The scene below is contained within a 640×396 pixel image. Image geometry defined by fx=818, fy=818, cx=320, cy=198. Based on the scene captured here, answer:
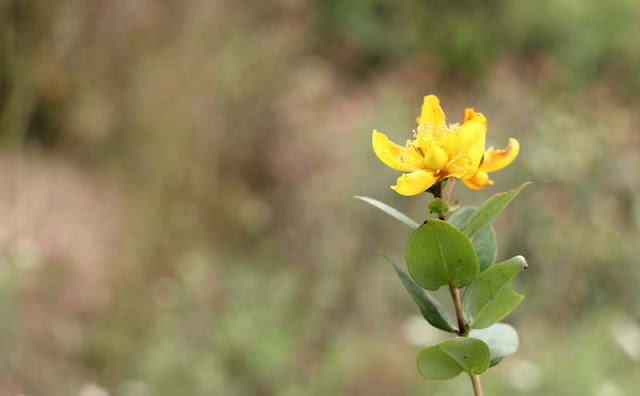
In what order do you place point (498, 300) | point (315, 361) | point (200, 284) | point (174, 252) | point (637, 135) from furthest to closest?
1. point (637, 135)
2. point (174, 252)
3. point (200, 284)
4. point (315, 361)
5. point (498, 300)

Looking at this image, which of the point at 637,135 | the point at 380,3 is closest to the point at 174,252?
the point at 637,135

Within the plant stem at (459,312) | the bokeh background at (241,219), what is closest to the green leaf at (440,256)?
the plant stem at (459,312)

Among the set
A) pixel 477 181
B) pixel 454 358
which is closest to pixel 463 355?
pixel 454 358

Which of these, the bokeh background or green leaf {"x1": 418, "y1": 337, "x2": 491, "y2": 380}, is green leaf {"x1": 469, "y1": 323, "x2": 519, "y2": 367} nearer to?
green leaf {"x1": 418, "y1": 337, "x2": 491, "y2": 380}

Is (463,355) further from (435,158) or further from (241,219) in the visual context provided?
(241,219)

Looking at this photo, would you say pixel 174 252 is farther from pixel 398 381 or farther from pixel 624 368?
pixel 624 368

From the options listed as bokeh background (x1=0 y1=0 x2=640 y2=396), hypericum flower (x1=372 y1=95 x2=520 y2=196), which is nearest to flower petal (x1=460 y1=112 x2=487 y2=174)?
hypericum flower (x1=372 y1=95 x2=520 y2=196)
